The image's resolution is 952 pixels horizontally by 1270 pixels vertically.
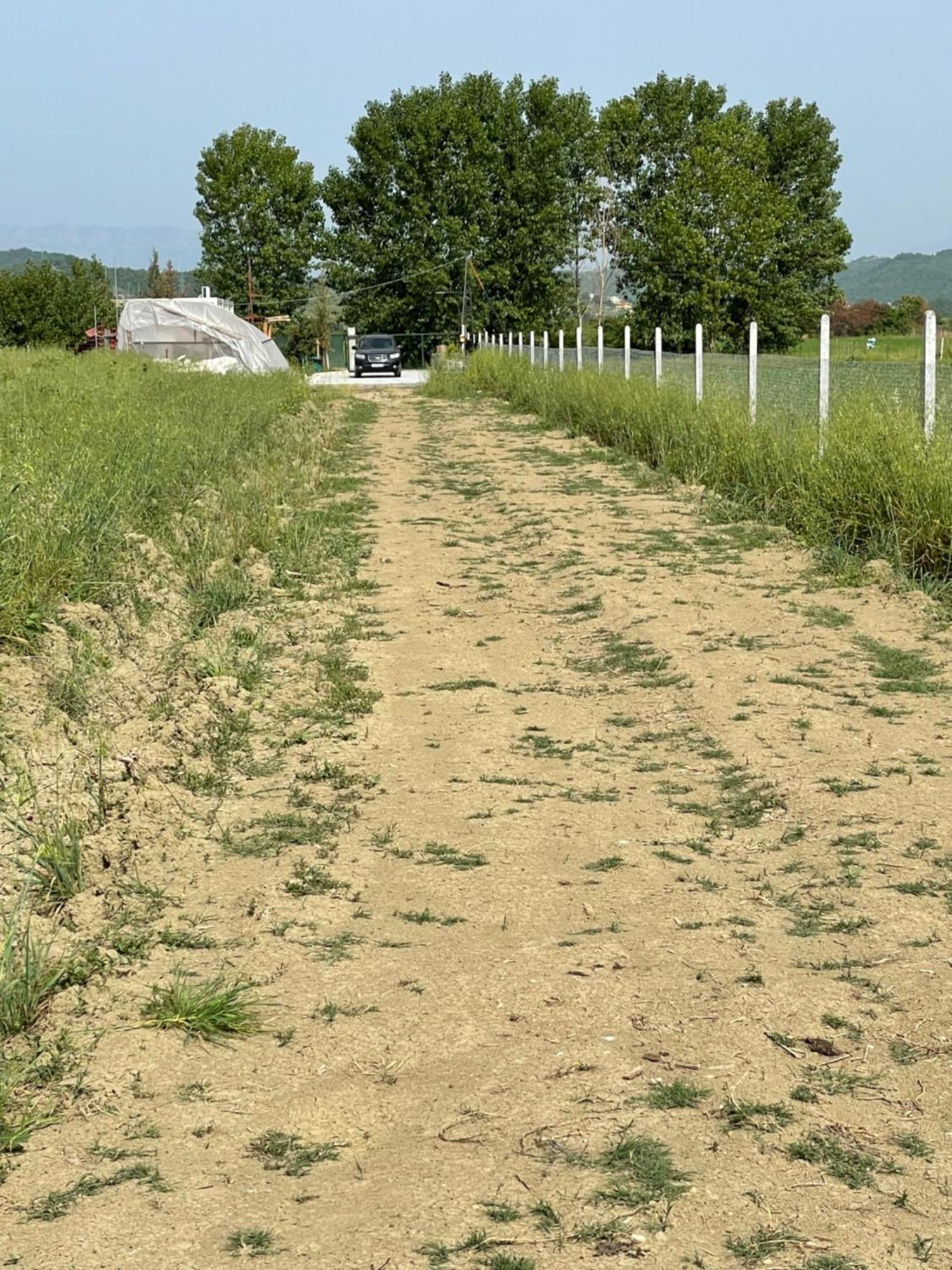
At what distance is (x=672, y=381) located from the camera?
17688 millimetres

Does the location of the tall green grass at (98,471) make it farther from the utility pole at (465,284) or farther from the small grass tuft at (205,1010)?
the utility pole at (465,284)

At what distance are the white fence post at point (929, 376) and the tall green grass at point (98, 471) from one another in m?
4.54

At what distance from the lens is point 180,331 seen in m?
38.0

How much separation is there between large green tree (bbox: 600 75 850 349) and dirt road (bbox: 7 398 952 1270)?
5310 cm

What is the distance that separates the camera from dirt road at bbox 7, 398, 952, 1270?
2879mm

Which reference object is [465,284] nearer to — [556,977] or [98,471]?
[98,471]

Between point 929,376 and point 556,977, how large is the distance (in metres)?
7.29

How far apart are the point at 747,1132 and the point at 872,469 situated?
7.51 metres

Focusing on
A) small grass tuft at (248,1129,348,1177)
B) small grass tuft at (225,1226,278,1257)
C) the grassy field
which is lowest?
small grass tuft at (225,1226,278,1257)

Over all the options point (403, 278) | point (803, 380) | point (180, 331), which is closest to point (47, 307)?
point (403, 278)

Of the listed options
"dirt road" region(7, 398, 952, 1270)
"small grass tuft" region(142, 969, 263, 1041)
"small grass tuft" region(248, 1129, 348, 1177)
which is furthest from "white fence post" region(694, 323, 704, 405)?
"small grass tuft" region(248, 1129, 348, 1177)

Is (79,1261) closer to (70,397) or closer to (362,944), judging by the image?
(362,944)

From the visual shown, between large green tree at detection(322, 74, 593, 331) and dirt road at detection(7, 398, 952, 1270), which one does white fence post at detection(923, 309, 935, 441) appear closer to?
dirt road at detection(7, 398, 952, 1270)

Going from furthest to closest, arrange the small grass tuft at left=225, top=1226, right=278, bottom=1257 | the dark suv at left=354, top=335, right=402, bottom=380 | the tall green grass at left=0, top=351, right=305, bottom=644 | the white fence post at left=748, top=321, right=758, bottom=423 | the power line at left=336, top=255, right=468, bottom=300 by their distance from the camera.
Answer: the power line at left=336, top=255, right=468, bottom=300 < the dark suv at left=354, top=335, right=402, bottom=380 < the white fence post at left=748, top=321, right=758, bottom=423 < the tall green grass at left=0, top=351, right=305, bottom=644 < the small grass tuft at left=225, top=1226, right=278, bottom=1257
